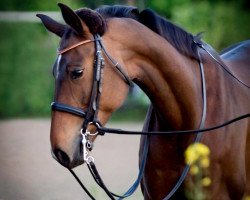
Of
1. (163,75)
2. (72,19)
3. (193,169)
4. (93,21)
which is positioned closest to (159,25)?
(163,75)

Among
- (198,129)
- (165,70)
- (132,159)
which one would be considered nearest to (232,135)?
(198,129)

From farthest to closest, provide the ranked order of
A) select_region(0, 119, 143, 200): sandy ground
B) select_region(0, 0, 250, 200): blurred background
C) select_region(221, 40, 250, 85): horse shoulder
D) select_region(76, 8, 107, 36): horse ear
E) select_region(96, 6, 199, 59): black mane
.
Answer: select_region(0, 0, 250, 200): blurred background < select_region(0, 119, 143, 200): sandy ground < select_region(221, 40, 250, 85): horse shoulder < select_region(96, 6, 199, 59): black mane < select_region(76, 8, 107, 36): horse ear

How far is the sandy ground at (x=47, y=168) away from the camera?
748 centimetres

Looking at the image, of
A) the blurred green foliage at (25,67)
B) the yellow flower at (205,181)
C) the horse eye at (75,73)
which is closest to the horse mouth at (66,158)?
the horse eye at (75,73)

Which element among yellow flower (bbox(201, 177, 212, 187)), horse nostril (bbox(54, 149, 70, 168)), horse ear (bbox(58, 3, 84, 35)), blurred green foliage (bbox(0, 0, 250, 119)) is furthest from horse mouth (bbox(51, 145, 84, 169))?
blurred green foliage (bbox(0, 0, 250, 119))

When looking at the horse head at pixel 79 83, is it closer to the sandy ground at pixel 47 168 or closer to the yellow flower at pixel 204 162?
the yellow flower at pixel 204 162

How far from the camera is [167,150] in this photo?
4109 millimetres

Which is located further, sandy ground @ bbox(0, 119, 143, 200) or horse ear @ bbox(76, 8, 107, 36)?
sandy ground @ bbox(0, 119, 143, 200)

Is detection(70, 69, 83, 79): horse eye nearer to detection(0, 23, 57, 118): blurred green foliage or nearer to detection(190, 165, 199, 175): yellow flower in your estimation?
detection(190, 165, 199, 175): yellow flower

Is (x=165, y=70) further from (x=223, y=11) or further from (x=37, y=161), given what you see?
(x=223, y=11)

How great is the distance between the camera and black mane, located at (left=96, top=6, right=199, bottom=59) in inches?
157

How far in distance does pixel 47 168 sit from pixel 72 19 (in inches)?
222

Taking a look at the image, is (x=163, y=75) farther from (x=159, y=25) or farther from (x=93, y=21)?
(x=93, y=21)

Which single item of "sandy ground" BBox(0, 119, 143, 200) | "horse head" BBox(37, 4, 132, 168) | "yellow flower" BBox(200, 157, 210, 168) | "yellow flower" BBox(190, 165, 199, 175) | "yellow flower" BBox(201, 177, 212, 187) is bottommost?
"sandy ground" BBox(0, 119, 143, 200)
